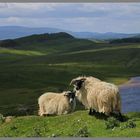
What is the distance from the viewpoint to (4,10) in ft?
42.5

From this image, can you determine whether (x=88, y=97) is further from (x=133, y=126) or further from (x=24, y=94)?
(x=24, y=94)

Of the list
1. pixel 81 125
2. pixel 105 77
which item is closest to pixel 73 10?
pixel 81 125

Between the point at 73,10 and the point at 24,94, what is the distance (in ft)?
37.6

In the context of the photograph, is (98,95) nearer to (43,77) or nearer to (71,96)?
(71,96)

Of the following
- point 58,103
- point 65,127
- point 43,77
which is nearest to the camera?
point 65,127

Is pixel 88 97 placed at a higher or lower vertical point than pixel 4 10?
lower

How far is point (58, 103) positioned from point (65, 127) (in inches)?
120

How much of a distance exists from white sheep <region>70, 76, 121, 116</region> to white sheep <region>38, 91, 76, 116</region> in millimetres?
1218

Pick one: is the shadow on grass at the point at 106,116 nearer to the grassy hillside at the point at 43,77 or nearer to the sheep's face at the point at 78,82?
the sheep's face at the point at 78,82

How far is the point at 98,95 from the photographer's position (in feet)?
44.7

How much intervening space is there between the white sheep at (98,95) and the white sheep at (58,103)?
4.00 ft

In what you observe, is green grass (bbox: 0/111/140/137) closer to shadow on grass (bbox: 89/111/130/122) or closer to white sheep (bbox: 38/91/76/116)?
shadow on grass (bbox: 89/111/130/122)

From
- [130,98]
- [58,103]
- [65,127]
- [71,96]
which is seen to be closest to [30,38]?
[130,98]

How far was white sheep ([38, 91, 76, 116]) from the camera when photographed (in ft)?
51.7
